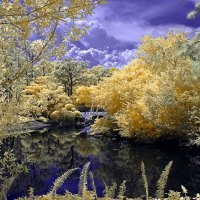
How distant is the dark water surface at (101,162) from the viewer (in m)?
14.8

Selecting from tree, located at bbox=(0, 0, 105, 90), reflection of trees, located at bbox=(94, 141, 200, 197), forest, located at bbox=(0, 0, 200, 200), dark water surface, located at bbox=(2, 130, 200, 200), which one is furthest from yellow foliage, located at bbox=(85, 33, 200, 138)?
tree, located at bbox=(0, 0, 105, 90)

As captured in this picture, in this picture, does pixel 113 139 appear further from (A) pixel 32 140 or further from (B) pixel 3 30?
(B) pixel 3 30

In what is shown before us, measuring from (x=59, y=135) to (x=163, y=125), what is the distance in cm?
1108

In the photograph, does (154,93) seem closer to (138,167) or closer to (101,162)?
(101,162)

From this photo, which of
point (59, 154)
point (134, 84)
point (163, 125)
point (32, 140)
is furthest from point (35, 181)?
point (134, 84)

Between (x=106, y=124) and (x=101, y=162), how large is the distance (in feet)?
34.0

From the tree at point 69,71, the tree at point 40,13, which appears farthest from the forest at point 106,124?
the tree at point 69,71

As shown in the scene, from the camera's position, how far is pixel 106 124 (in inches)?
1166

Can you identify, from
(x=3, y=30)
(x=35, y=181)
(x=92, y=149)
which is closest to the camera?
(x=3, y=30)

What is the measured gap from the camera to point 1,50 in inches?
171

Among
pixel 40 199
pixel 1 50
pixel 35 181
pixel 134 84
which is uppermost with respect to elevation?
pixel 134 84

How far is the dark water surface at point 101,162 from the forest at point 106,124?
5 cm

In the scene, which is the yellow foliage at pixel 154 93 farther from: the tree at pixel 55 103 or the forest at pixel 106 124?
the tree at pixel 55 103

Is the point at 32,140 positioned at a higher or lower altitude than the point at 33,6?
lower
